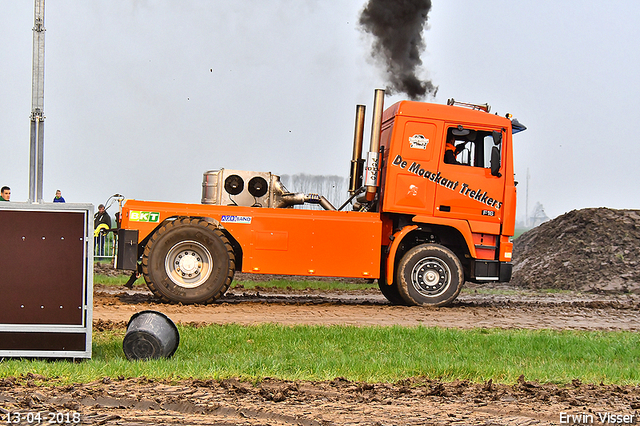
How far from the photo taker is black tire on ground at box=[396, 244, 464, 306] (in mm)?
13750

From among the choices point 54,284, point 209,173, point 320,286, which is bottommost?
point 320,286

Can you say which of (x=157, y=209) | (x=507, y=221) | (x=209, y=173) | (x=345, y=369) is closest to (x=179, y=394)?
(x=345, y=369)

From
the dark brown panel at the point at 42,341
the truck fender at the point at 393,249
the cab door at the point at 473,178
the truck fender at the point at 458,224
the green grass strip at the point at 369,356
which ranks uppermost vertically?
the cab door at the point at 473,178

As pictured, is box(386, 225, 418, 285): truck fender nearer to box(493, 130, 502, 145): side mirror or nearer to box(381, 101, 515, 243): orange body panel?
box(381, 101, 515, 243): orange body panel

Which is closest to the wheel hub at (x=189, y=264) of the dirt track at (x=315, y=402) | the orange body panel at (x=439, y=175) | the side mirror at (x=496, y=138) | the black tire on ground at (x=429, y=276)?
the orange body panel at (x=439, y=175)

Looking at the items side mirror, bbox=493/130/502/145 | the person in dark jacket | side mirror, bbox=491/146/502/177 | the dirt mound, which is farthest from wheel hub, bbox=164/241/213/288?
the dirt mound

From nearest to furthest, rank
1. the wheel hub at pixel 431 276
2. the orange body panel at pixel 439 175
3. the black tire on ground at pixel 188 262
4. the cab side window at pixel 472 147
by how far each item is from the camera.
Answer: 1. the black tire on ground at pixel 188 262
2. the orange body panel at pixel 439 175
3. the cab side window at pixel 472 147
4. the wheel hub at pixel 431 276

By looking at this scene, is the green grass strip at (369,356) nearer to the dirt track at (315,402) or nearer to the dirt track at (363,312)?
the dirt track at (315,402)

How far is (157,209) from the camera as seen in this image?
43.0 feet

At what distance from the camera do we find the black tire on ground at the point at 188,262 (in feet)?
42.5

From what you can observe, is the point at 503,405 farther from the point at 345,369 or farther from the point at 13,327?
the point at 13,327

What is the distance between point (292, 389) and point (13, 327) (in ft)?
9.78

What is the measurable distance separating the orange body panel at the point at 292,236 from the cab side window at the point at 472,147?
2.06m

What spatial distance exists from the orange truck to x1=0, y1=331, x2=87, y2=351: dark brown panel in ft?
18.9
